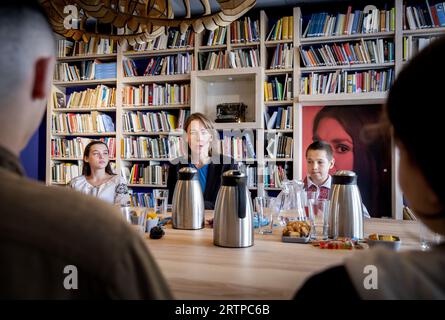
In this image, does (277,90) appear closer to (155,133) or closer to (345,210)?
(155,133)

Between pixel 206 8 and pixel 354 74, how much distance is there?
2.23 meters

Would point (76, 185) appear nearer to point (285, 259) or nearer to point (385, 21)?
point (285, 259)

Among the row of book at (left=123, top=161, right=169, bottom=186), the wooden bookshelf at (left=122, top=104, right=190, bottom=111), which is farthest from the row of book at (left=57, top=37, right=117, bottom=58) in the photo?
the row of book at (left=123, top=161, right=169, bottom=186)

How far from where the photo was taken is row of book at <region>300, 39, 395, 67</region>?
3.62 metres

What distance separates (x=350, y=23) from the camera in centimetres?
370

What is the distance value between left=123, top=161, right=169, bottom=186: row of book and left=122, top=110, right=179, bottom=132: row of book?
1.46 ft

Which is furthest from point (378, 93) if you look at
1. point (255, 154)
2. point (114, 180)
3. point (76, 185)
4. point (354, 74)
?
point (76, 185)

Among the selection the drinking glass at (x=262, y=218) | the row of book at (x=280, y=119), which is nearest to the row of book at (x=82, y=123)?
the row of book at (x=280, y=119)

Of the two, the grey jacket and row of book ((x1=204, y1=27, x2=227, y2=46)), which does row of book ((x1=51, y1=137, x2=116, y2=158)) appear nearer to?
row of book ((x1=204, y1=27, x2=227, y2=46))

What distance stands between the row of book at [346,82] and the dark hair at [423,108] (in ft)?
11.1

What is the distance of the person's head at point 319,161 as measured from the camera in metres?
2.87

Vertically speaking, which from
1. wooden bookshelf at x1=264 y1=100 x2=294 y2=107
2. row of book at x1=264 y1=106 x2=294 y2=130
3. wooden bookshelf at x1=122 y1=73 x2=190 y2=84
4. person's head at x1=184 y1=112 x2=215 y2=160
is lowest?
person's head at x1=184 y1=112 x2=215 y2=160

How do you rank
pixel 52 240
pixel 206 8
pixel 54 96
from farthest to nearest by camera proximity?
pixel 54 96 < pixel 206 8 < pixel 52 240

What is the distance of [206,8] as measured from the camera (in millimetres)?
2088
